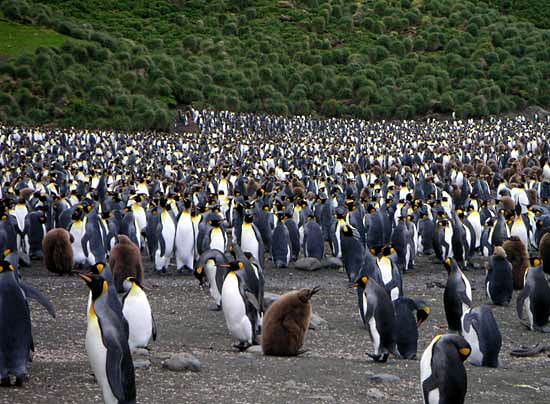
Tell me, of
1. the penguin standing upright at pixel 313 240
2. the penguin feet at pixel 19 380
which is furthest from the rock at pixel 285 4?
the penguin feet at pixel 19 380

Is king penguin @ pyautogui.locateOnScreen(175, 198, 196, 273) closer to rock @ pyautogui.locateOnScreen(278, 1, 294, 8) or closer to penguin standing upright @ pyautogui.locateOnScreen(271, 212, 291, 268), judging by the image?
penguin standing upright @ pyautogui.locateOnScreen(271, 212, 291, 268)

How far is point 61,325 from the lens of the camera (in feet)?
25.8

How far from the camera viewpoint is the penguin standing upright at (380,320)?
6691 millimetres

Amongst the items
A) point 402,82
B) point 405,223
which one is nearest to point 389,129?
point 402,82

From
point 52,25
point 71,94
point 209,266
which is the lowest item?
point 209,266

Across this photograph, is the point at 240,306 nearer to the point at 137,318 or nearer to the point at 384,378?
the point at 137,318

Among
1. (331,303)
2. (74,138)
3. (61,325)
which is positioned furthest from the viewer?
(74,138)

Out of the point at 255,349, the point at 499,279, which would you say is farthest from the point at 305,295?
the point at 499,279

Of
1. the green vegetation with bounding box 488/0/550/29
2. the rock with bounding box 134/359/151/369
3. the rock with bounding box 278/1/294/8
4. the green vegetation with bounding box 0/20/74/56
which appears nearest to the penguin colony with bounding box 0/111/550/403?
the rock with bounding box 134/359/151/369

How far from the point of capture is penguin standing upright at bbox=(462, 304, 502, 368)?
22.0ft

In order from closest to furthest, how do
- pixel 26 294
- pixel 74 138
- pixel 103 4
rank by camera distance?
pixel 26 294 < pixel 74 138 < pixel 103 4

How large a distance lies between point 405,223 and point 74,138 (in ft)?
59.6

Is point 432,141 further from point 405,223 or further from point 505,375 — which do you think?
point 505,375

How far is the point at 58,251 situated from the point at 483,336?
5.80 m
